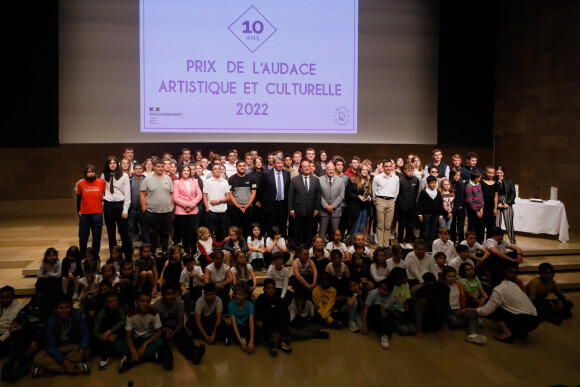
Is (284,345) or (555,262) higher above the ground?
(555,262)

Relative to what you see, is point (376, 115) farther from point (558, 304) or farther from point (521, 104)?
point (558, 304)

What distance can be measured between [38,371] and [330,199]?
3.65 m

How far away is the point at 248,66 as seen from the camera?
7.50 metres

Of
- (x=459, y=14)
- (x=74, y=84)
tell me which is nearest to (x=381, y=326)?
(x=74, y=84)

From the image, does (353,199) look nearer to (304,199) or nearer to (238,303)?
(304,199)

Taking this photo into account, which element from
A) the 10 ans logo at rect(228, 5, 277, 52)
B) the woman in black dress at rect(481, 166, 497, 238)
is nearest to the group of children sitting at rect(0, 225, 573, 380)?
the woman in black dress at rect(481, 166, 497, 238)

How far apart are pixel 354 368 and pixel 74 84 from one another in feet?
20.0

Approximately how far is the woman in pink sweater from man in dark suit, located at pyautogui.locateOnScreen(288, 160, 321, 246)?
1.15 meters

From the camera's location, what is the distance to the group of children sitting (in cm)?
386

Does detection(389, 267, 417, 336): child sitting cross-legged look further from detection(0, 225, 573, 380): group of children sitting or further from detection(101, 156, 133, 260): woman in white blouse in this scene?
detection(101, 156, 133, 260): woman in white blouse

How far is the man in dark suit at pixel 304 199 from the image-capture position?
583cm

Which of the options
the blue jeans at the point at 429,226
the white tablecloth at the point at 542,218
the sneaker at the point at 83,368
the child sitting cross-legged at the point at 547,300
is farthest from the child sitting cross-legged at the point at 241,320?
the white tablecloth at the point at 542,218

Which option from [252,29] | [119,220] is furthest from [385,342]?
[252,29]

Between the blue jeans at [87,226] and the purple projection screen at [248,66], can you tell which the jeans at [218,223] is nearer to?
the blue jeans at [87,226]
